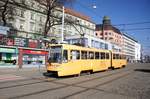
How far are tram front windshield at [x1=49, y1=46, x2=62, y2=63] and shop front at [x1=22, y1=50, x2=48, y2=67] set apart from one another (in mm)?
14827

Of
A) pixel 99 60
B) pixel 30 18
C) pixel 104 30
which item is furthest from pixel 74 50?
pixel 104 30

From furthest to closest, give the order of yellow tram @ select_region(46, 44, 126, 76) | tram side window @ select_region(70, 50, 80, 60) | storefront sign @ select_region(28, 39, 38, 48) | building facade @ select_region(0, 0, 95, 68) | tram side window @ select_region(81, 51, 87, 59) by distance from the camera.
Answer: storefront sign @ select_region(28, 39, 38, 48), building facade @ select_region(0, 0, 95, 68), tram side window @ select_region(81, 51, 87, 59), tram side window @ select_region(70, 50, 80, 60), yellow tram @ select_region(46, 44, 126, 76)

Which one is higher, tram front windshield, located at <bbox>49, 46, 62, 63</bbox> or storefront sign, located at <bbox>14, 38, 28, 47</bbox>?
storefront sign, located at <bbox>14, 38, 28, 47</bbox>

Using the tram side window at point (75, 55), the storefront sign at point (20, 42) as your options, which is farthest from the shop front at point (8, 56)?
the tram side window at point (75, 55)

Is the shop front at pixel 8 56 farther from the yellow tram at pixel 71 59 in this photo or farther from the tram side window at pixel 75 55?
the tram side window at pixel 75 55

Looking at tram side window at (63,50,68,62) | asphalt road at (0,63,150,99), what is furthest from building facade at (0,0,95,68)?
asphalt road at (0,63,150,99)

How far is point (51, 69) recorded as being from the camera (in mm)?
17656

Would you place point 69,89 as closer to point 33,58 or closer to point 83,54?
point 83,54

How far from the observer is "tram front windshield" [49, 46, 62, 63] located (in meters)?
17.6

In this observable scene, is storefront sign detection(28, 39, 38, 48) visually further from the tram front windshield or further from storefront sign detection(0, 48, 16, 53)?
the tram front windshield

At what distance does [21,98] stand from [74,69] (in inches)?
382

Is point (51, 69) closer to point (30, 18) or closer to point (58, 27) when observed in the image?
point (30, 18)

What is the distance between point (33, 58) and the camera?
35.6m

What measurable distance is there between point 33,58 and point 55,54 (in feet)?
60.4
